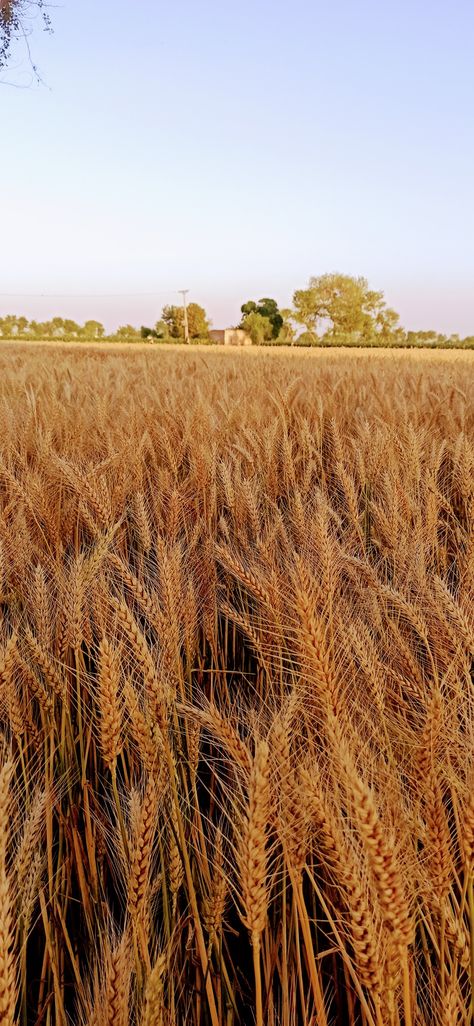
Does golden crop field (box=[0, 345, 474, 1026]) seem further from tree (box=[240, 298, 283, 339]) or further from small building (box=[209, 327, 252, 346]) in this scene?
tree (box=[240, 298, 283, 339])

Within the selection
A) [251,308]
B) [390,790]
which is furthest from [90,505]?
[251,308]

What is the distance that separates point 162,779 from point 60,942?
0.21 metres

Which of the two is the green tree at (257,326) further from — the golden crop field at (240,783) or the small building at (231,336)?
the golden crop field at (240,783)

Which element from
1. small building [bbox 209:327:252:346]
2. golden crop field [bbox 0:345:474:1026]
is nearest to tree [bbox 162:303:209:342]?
small building [bbox 209:327:252:346]

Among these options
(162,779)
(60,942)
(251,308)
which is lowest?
(60,942)

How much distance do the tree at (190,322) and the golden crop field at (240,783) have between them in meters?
60.4

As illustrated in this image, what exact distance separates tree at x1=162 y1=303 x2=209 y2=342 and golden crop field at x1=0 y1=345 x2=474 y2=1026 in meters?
60.4

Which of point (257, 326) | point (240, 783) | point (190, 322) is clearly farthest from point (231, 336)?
point (240, 783)

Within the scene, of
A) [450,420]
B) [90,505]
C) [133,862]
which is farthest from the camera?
[450,420]

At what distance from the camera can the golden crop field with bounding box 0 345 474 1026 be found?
0.51 metres

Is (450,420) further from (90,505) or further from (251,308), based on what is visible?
(251,308)

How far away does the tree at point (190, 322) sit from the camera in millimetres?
59531

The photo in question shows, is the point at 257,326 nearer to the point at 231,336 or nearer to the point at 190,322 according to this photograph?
the point at 231,336

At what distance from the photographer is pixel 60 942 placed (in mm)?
678
